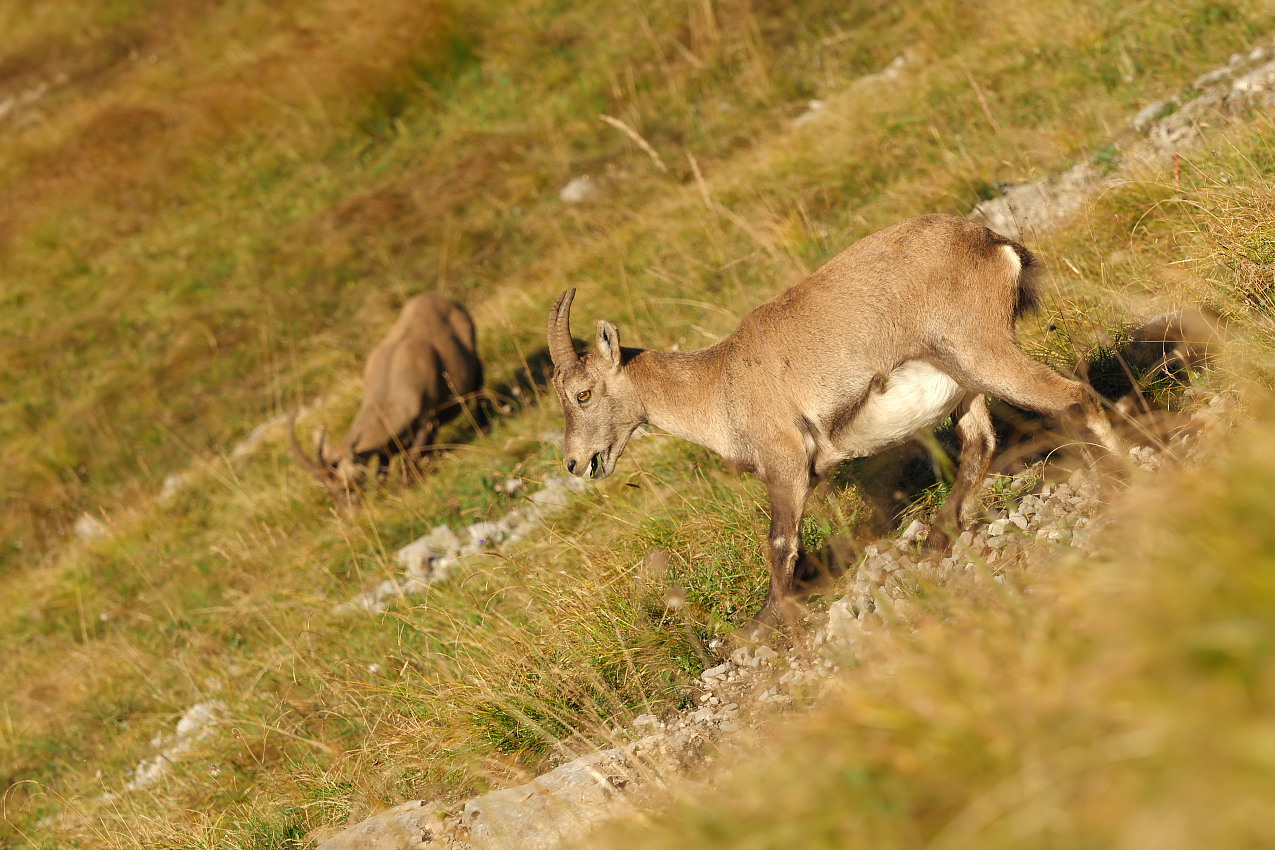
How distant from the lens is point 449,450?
10531 millimetres

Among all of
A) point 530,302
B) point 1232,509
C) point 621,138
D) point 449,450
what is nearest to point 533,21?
point 621,138

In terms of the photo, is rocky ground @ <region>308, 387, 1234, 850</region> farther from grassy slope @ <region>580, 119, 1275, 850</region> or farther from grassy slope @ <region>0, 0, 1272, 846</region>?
grassy slope @ <region>580, 119, 1275, 850</region>

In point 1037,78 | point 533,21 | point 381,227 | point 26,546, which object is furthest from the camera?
point 533,21

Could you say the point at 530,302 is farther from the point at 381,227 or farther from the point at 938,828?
the point at 938,828

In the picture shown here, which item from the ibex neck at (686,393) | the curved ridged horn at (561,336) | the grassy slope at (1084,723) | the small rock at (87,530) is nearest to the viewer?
the grassy slope at (1084,723)

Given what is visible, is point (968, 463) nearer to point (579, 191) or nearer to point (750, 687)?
point (750, 687)

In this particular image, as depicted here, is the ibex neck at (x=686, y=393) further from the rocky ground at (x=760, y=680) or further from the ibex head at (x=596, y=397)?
the rocky ground at (x=760, y=680)

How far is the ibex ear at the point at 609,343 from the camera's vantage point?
20.1 feet

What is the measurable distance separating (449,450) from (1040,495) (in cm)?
684

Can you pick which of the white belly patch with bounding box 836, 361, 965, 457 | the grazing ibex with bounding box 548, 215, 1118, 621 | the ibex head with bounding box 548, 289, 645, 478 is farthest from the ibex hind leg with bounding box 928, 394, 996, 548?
the ibex head with bounding box 548, 289, 645, 478

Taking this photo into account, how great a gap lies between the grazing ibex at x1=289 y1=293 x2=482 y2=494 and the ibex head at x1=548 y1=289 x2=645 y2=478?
394 centimetres

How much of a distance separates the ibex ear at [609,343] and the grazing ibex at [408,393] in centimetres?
403

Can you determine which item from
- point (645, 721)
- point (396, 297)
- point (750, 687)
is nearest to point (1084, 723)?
point (750, 687)

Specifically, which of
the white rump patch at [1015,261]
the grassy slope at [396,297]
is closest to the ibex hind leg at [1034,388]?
the white rump patch at [1015,261]
